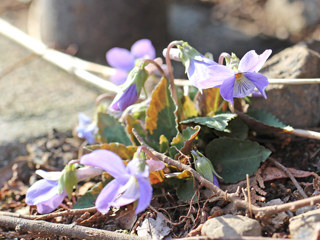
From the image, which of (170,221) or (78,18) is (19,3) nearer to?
(78,18)

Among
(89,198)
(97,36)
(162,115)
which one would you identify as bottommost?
(97,36)

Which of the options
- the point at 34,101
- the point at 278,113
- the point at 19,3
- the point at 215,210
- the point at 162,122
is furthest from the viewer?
the point at 19,3

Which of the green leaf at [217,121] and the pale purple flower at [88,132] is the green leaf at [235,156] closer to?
the green leaf at [217,121]

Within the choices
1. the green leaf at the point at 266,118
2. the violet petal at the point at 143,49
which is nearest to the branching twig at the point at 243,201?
the green leaf at the point at 266,118

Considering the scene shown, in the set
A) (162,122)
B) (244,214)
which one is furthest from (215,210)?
(162,122)

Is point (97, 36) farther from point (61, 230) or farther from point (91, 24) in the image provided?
point (61, 230)

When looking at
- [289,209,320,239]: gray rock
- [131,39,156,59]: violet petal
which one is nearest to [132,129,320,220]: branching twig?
[289,209,320,239]: gray rock

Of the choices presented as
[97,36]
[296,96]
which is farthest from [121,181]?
[97,36]
